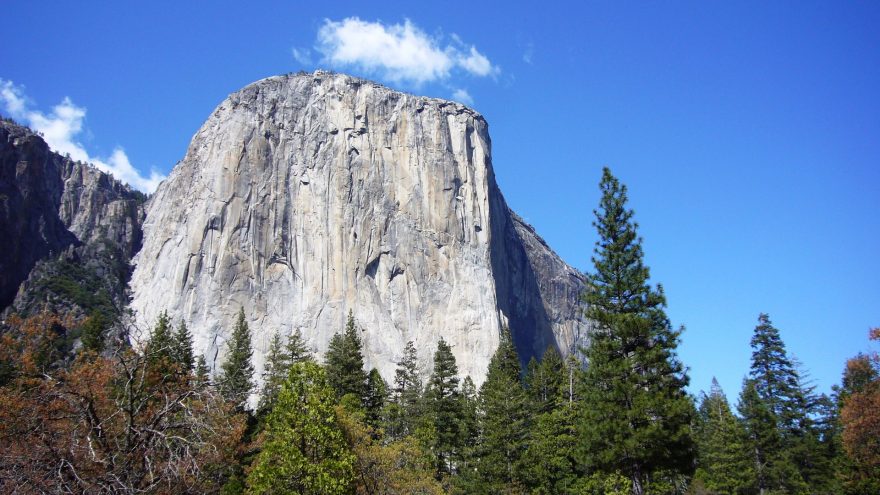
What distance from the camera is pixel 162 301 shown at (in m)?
95.9

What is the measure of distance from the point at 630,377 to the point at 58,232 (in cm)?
12473

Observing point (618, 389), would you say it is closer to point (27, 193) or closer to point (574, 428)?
point (574, 428)

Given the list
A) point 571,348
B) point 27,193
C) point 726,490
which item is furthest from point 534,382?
point 27,193

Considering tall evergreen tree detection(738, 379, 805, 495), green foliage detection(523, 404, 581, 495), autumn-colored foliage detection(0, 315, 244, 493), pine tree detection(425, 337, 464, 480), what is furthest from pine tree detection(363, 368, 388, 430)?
autumn-colored foliage detection(0, 315, 244, 493)

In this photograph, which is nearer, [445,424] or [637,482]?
[637,482]

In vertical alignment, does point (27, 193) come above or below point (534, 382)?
above

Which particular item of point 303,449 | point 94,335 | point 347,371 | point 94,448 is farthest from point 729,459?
point 94,335

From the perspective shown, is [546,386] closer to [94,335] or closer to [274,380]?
[274,380]

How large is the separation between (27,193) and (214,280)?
46564 millimetres

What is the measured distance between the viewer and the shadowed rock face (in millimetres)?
91125

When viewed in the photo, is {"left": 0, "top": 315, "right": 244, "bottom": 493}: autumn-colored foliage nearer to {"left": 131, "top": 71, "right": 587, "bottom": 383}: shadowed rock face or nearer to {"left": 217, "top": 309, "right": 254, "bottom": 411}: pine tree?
{"left": 217, "top": 309, "right": 254, "bottom": 411}: pine tree

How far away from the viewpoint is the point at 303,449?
65.4ft

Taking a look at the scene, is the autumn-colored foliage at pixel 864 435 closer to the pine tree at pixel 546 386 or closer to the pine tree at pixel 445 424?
the pine tree at pixel 546 386

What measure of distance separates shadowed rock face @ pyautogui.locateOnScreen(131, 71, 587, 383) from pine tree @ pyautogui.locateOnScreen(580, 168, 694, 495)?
64219mm
